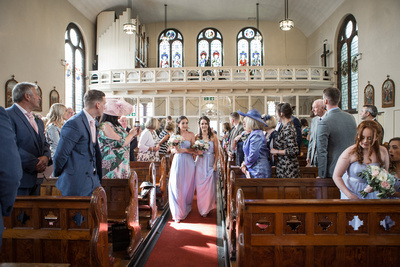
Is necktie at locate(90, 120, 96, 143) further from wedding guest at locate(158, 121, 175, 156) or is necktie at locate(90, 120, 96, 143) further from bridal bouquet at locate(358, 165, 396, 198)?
wedding guest at locate(158, 121, 175, 156)

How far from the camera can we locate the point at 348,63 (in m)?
13.5

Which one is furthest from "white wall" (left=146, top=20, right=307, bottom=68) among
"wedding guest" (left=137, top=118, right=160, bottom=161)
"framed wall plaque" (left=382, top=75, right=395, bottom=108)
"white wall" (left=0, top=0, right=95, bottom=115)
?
"wedding guest" (left=137, top=118, right=160, bottom=161)

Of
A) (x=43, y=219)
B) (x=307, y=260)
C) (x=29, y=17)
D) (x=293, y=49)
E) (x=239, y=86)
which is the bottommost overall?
(x=307, y=260)

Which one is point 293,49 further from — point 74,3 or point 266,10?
point 74,3

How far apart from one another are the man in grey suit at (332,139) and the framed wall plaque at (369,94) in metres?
9.29

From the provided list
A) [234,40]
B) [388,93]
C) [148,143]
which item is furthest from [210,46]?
[148,143]

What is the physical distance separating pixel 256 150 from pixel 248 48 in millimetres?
17047

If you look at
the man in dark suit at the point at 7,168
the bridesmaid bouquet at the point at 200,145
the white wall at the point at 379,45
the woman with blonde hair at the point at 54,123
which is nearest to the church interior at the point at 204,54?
the white wall at the point at 379,45

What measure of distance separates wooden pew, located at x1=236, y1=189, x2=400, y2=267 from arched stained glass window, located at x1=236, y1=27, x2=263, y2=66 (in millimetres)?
17961

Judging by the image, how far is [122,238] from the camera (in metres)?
3.21

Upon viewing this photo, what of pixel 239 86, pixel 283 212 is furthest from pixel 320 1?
pixel 283 212

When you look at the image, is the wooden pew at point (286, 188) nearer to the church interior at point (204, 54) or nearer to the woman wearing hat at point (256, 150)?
the woman wearing hat at point (256, 150)

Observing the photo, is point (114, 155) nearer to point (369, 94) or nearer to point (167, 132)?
point (167, 132)

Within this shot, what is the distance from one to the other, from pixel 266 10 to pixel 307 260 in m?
17.9
